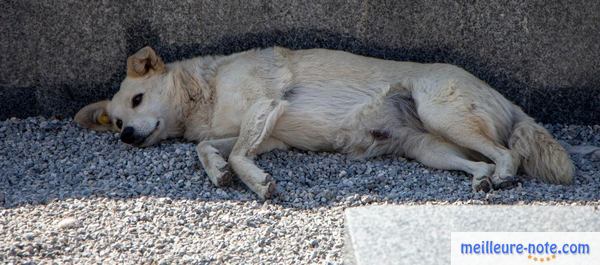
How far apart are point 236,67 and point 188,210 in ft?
5.32

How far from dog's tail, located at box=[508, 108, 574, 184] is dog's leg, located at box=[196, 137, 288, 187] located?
164 centimetres

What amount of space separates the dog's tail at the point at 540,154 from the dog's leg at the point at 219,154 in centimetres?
164

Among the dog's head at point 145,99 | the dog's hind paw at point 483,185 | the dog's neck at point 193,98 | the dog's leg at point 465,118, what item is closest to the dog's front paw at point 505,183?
the dog's hind paw at point 483,185

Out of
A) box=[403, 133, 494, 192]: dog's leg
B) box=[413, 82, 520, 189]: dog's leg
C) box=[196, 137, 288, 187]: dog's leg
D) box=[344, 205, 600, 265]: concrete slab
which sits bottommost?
box=[403, 133, 494, 192]: dog's leg

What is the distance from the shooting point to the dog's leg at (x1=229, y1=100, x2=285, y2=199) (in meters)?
6.29

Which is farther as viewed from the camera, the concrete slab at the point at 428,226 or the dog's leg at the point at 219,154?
the dog's leg at the point at 219,154

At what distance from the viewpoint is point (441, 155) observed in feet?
21.4

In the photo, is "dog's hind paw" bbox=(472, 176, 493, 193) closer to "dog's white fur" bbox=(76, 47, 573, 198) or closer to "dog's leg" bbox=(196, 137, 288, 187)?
"dog's white fur" bbox=(76, 47, 573, 198)

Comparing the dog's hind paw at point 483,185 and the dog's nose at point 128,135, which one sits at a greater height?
the dog's nose at point 128,135

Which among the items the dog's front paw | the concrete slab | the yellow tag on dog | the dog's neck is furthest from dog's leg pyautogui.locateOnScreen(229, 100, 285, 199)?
the concrete slab

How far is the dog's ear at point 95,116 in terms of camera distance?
7160mm

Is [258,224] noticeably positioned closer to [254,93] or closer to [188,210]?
[188,210]

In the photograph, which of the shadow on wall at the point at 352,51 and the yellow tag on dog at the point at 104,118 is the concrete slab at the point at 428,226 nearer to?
the shadow on wall at the point at 352,51

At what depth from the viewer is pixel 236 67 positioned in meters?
6.90
